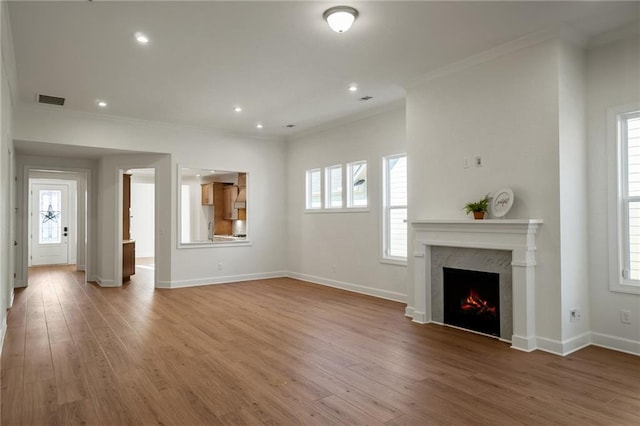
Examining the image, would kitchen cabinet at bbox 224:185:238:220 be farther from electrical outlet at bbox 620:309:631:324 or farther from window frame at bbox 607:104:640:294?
electrical outlet at bbox 620:309:631:324

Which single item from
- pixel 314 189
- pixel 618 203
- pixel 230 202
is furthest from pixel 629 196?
pixel 230 202

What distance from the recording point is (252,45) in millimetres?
4082

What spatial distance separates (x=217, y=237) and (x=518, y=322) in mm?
6784

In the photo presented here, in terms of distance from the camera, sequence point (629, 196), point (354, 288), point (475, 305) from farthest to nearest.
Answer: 1. point (354, 288)
2. point (475, 305)
3. point (629, 196)

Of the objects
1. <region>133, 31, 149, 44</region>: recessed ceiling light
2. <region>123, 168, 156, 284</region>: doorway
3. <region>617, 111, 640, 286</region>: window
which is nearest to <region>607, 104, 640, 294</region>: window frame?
<region>617, 111, 640, 286</region>: window

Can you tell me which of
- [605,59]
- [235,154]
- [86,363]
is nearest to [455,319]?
[605,59]

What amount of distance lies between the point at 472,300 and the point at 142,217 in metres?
11.8

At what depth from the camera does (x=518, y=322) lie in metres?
3.89

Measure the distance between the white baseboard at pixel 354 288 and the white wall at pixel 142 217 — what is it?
7.00 metres

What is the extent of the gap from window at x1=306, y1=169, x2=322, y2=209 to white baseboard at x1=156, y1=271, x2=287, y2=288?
1670 millimetres

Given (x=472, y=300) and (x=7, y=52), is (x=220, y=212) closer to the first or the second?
(x=7, y=52)

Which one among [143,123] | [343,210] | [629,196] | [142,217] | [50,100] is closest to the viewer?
[629,196]

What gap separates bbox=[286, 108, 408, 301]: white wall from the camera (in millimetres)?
6305

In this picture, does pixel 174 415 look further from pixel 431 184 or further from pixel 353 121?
pixel 353 121
